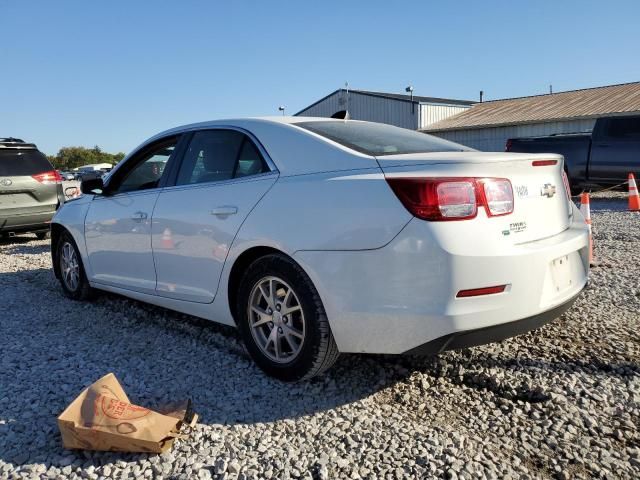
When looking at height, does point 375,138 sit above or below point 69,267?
above

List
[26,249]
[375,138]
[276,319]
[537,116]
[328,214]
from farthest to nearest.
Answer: [537,116] < [26,249] < [375,138] < [276,319] < [328,214]

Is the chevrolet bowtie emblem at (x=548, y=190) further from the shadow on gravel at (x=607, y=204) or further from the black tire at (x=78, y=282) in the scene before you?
the shadow on gravel at (x=607, y=204)

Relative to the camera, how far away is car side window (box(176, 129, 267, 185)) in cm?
343

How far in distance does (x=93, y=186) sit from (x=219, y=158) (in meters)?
1.72

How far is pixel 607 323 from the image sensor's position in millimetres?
3943

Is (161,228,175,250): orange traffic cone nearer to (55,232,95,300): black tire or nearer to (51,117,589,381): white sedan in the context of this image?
(51,117,589,381): white sedan

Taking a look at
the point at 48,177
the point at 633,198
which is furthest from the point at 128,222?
the point at 633,198

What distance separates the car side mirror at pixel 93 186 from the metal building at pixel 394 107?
85.6 feet

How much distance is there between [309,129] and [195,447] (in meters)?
1.90

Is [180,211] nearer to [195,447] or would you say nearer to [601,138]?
[195,447]

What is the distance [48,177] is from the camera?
949 centimetres

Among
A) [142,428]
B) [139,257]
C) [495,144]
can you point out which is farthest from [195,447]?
[495,144]

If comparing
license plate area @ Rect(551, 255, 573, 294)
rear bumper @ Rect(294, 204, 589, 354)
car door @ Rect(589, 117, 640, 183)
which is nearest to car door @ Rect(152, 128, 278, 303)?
rear bumper @ Rect(294, 204, 589, 354)

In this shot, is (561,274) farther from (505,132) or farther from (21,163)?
(505,132)
